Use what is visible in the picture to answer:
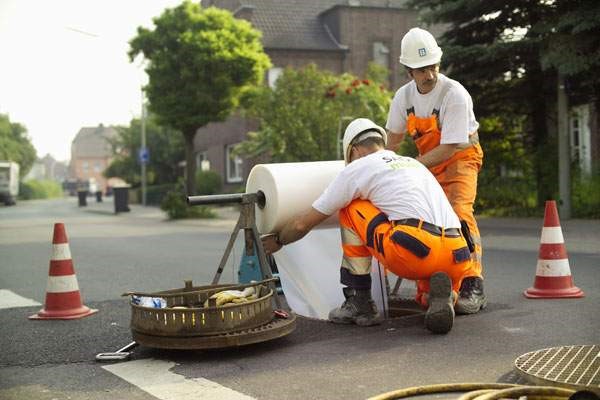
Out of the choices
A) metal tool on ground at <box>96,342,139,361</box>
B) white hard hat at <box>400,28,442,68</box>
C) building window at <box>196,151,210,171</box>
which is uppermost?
building window at <box>196,151,210,171</box>

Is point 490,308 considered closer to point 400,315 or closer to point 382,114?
point 400,315

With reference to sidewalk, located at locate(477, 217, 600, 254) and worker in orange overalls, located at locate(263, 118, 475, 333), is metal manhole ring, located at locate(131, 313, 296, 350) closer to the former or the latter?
worker in orange overalls, located at locate(263, 118, 475, 333)

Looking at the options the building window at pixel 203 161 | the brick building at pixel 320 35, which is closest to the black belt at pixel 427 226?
the brick building at pixel 320 35

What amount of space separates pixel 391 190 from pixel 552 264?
2.05 meters

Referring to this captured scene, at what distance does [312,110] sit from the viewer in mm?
22531

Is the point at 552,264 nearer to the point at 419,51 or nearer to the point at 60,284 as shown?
the point at 419,51

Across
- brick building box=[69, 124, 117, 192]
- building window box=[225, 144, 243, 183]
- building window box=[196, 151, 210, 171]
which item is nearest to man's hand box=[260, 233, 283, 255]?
building window box=[225, 144, 243, 183]

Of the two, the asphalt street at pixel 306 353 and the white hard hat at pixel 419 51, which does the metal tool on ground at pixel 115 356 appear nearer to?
the asphalt street at pixel 306 353

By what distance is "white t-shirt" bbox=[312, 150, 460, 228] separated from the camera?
518 centimetres

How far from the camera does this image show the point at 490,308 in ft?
A: 20.0

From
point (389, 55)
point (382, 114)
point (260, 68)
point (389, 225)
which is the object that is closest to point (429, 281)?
point (389, 225)

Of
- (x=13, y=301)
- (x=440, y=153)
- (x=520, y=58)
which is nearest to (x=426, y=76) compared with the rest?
(x=440, y=153)

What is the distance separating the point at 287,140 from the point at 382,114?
2731 millimetres

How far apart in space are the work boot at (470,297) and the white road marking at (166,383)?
2195mm
